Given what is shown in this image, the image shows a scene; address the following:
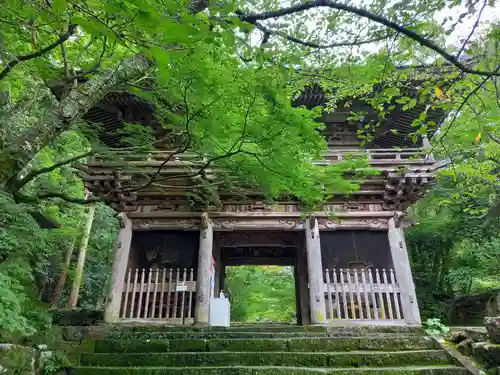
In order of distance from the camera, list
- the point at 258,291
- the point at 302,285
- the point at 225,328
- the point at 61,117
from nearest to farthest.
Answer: the point at 61,117 → the point at 225,328 → the point at 302,285 → the point at 258,291

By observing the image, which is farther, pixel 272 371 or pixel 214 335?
pixel 214 335

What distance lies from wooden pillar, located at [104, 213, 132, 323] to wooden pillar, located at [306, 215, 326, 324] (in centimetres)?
427

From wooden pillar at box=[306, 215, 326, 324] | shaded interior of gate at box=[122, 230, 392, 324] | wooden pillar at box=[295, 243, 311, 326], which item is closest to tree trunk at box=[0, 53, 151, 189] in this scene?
wooden pillar at box=[306, 215, 326, 324]

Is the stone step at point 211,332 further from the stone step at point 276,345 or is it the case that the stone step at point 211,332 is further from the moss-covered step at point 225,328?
the stone step at point 276,345

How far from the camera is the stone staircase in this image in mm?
4457

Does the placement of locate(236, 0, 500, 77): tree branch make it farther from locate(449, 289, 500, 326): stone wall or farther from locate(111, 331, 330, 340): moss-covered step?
locate(449, 289, 500, 326): stone wall

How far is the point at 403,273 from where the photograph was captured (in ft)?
25.1

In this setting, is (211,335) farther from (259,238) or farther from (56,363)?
(259,238)

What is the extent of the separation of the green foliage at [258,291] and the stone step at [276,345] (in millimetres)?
11248

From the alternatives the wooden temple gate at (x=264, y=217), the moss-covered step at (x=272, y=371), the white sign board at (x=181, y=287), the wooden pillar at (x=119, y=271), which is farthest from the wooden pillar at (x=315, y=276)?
the wooden pillar at (x=119, y=271)

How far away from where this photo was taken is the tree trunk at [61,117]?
2.55 m

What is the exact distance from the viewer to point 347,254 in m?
9.93

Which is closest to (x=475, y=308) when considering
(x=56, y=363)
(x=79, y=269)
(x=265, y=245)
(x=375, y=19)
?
(x=265, y=245)

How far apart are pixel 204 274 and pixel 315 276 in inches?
98.6
